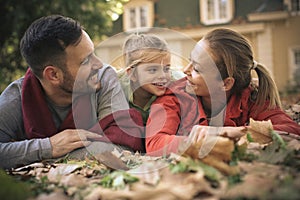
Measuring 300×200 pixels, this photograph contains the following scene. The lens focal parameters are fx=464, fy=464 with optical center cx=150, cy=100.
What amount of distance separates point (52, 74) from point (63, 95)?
0.17m

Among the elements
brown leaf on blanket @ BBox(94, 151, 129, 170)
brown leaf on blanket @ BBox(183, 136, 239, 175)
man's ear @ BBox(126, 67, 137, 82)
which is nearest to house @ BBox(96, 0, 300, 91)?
man's ear @ BBox(126, 67, 137, 82)

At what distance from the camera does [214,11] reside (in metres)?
19.7

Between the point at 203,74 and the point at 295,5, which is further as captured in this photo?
the point at 295,5

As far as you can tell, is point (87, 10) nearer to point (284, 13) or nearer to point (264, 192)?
point (264, 192)

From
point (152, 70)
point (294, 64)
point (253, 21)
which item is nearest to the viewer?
point (152, 70)

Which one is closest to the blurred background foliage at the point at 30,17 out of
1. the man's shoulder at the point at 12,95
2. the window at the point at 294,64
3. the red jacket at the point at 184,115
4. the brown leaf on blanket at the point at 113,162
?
the man's shoulder at the point at 12,95

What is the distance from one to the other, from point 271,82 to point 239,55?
29 cm

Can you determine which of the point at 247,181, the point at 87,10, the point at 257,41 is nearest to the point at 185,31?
the point at 257,41

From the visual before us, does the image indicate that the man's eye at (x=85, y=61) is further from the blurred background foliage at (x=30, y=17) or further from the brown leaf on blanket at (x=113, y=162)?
the blurred background foliage at (x=30, y=17)

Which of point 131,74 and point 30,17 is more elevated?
point 30,17

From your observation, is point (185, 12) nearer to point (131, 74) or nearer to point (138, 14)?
point (138, 14)

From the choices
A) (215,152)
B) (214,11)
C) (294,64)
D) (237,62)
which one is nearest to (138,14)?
(214,11)

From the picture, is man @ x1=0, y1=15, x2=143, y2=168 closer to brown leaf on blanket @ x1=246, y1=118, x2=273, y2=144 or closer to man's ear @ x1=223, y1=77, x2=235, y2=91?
man's ear @ x1=223, y1=77, x2=235, y2=91

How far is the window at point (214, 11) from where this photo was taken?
1958 cm
